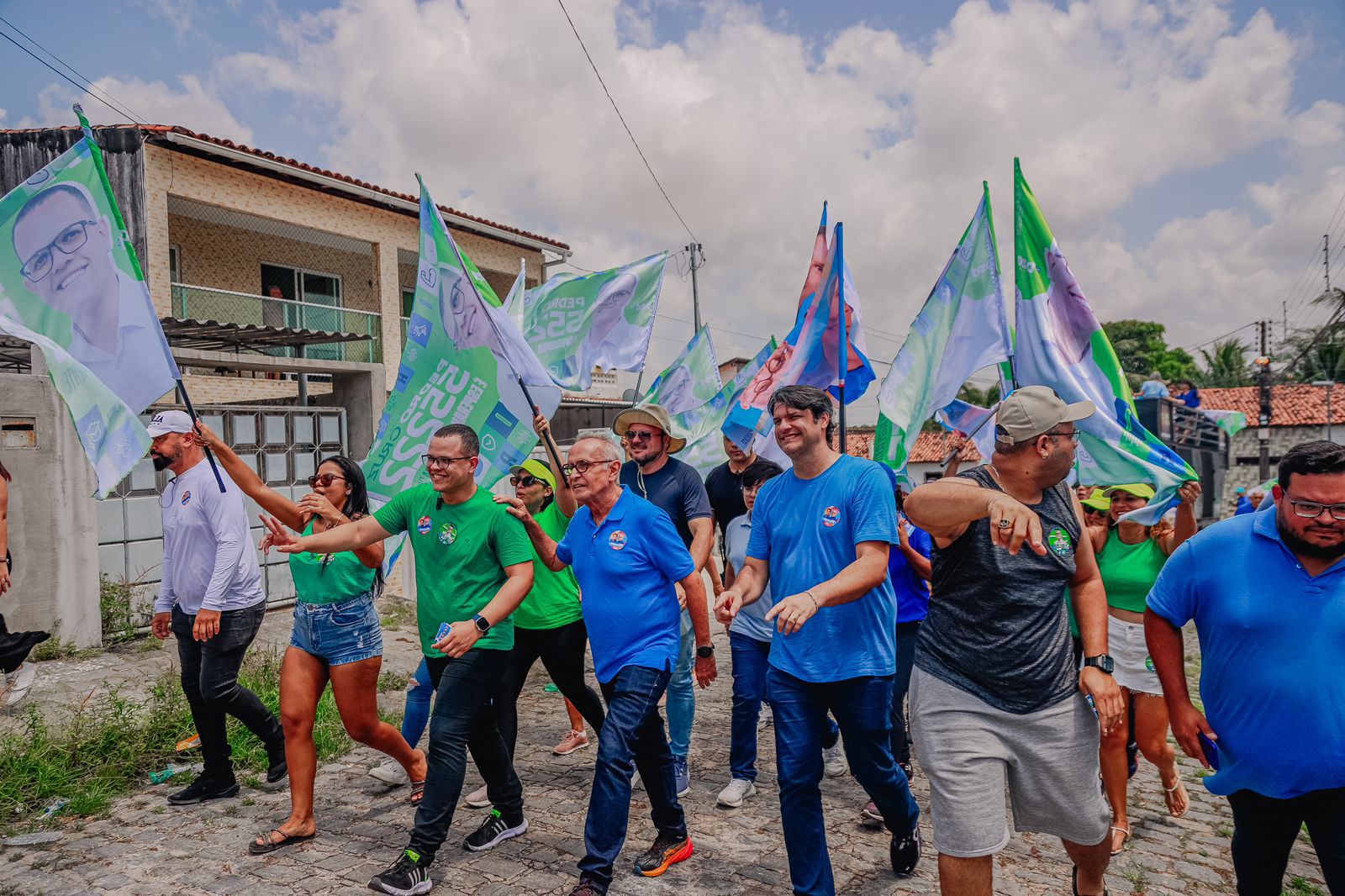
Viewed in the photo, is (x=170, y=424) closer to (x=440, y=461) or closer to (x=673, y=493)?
(x=440, y=461)

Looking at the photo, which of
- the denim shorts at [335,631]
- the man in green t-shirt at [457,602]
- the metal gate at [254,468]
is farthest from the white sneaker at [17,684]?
the man in green t-shirt at [457,602]

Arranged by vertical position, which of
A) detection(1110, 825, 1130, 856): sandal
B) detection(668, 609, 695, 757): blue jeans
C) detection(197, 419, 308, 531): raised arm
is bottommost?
detection(1110, 825, 1130, 856): sandal

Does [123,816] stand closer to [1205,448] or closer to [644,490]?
[644,490]

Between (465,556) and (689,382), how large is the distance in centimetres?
599

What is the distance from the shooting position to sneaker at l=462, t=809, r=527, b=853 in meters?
4.10

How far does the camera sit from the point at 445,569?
4.00 m

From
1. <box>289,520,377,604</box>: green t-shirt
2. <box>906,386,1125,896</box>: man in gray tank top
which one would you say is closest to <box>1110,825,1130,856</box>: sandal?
<box>906,386,1125,896</box>: man in gray tank top

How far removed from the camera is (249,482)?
433 cm

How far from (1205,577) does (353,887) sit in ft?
11.1

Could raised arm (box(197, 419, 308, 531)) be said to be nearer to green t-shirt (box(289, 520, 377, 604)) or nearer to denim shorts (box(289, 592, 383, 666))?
green t-shirt (box(289, 520, 377, 604))

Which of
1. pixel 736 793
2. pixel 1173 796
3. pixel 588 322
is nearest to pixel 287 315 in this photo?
pixel 588 322

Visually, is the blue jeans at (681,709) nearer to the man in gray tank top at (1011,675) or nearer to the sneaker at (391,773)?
the sneaker at (391,773)

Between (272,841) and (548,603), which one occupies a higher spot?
(548,603)

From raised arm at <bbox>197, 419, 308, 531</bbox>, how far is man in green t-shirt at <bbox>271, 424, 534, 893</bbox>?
231 millimetres
